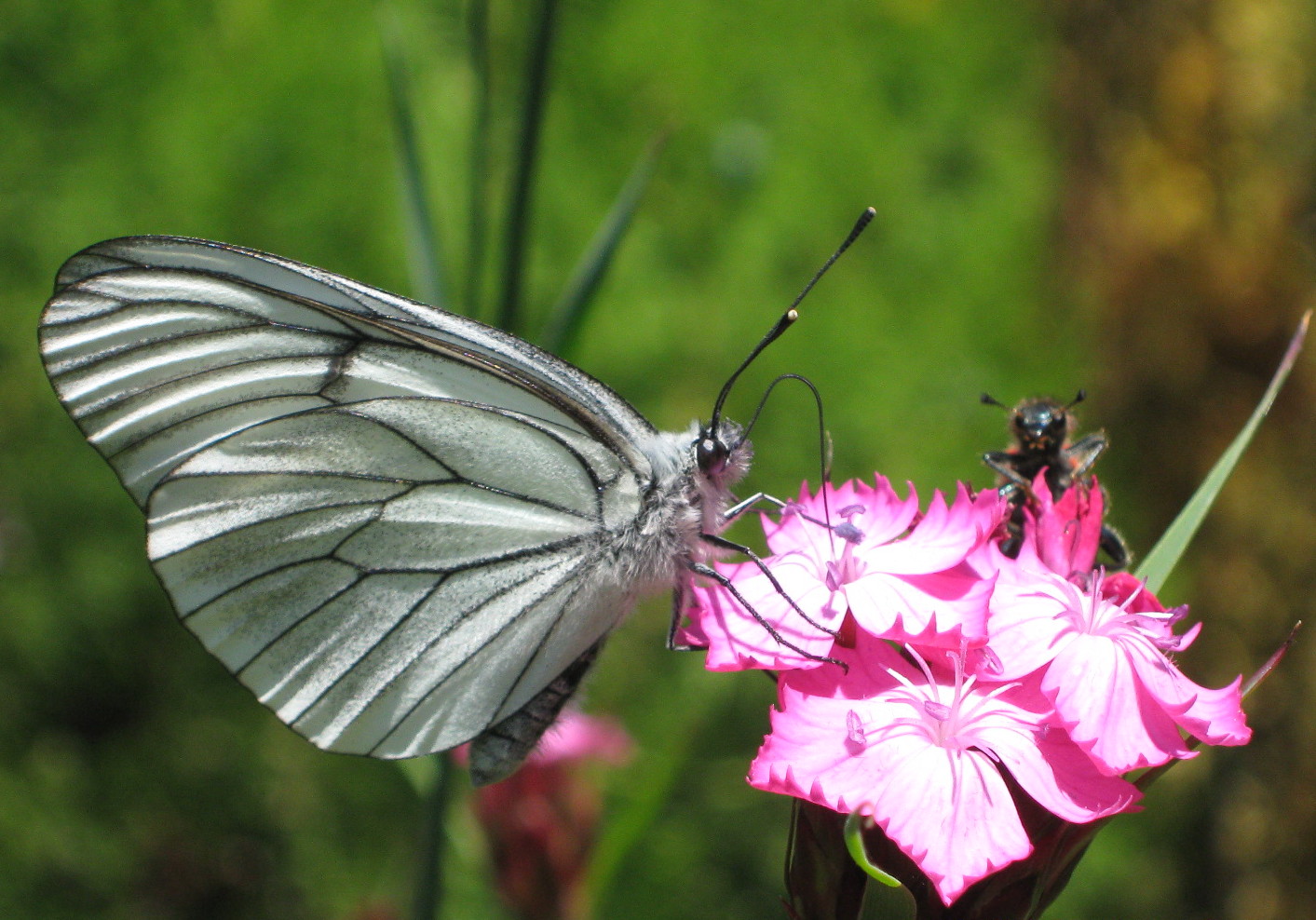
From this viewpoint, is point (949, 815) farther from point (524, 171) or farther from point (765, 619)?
point (524, 171)

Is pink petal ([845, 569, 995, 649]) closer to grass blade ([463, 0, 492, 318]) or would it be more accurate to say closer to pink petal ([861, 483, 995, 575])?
pink petal ([861, 483, 995, 575])

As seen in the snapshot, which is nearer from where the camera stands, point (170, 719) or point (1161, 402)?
point (170, 719)

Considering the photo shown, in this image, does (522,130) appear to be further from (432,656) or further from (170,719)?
(170,719)

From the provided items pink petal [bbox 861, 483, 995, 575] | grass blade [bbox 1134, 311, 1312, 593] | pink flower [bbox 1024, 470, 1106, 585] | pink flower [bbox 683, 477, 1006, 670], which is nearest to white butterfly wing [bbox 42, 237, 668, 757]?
pink flower [bbox 683, 477, 1006, 670]

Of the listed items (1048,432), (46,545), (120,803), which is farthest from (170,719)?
(1048,432)

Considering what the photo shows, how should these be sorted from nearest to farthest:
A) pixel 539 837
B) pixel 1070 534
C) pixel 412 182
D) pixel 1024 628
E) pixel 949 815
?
pixel 949 815, pixel 1024 628, pixel 1070 534, pixel 412 182, pixel 539 837

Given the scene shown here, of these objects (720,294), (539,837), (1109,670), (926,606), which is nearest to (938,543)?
(926,606)

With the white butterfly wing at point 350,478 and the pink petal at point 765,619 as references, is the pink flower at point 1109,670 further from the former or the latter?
the white butterfly wing at point 350,478
